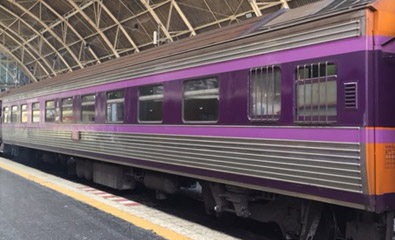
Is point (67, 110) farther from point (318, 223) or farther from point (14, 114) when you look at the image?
point (318, 223)

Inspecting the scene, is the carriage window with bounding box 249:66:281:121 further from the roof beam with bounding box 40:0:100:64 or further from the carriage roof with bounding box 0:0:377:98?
the roof beam with bounding box 40:0:100:64

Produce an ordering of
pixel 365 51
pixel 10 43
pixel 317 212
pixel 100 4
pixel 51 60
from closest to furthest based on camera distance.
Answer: pixel 365 51 → pixel 317 212 → pixel 100 4 → pixel 51 60 → pixel 10 43

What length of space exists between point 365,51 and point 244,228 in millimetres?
3621

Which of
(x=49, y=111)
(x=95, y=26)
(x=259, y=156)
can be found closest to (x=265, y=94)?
(x=259, y=156)

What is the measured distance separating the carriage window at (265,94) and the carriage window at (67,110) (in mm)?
6698

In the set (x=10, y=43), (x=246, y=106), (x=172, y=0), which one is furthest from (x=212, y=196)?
(x=10, y=43)

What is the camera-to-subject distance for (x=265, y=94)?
539 centimetres

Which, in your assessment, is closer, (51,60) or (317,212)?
(317,212)

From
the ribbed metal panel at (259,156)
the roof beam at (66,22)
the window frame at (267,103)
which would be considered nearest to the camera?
the ribbed metal panel at (259,156)

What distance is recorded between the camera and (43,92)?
1297 centimetres

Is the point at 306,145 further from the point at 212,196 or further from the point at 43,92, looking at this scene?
the point at 43,92

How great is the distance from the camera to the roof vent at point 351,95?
14.2 feet

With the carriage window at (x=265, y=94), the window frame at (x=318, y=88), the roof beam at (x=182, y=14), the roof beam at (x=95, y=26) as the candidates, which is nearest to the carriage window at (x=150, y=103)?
the carriage window at (x=265, y=94)

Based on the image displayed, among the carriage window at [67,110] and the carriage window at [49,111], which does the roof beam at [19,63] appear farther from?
the carriage window at [67,110]
